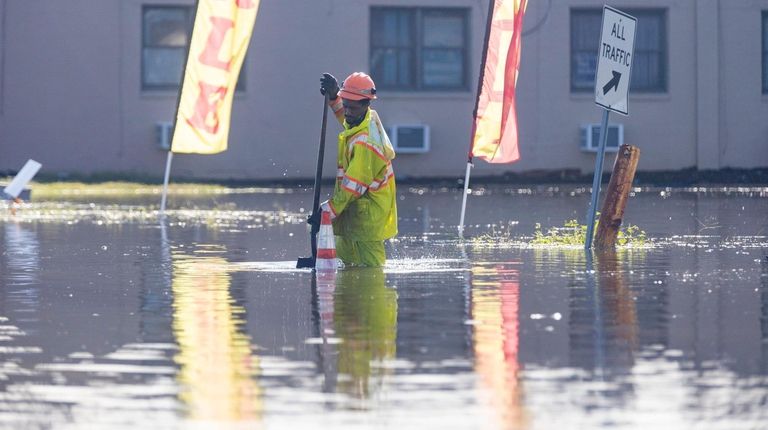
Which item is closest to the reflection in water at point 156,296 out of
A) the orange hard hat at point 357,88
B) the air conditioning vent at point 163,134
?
the orange hard hat at point 357,88

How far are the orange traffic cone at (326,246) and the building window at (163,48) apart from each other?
20.0 meters

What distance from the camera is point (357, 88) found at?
14.0m

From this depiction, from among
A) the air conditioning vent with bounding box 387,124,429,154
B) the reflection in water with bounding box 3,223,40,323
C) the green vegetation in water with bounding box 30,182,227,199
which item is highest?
the air conditioning vent with bounding box 387,124,429,154

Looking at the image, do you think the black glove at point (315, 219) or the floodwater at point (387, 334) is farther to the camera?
the black glove at point (315, 219)

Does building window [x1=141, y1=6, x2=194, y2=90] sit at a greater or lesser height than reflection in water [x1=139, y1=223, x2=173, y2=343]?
greater

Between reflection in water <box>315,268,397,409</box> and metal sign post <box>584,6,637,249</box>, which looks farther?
metal sign post <box>584,6,637,249</box>

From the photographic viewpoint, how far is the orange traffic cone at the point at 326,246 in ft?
46.0

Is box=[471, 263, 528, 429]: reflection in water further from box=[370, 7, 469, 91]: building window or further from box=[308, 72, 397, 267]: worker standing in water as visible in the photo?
box=[370, 7, 469, 91]: building window

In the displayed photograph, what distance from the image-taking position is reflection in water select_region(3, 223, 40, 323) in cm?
1191

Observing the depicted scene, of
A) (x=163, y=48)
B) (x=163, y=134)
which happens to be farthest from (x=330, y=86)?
(x=163, y=48)

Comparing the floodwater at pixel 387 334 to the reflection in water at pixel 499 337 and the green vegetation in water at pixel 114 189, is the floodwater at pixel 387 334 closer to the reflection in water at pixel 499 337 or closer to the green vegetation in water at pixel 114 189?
the reflection in water at pixel 499 337

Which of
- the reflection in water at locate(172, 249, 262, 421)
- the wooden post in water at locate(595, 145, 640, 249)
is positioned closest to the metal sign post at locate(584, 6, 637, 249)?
the wooden post in water at locate(595, 145, 640, 249)

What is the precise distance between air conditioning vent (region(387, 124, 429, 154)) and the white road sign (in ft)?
57.1

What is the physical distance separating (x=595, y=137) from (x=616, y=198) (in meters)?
18.0
